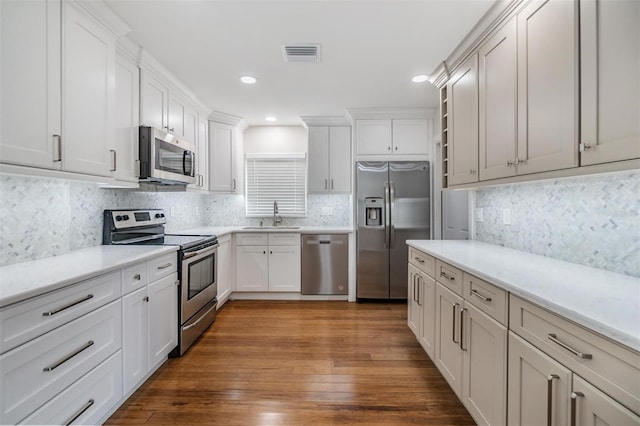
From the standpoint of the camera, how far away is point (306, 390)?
2.01m

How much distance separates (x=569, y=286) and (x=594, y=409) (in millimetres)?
482

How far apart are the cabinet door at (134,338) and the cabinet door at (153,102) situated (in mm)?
1462

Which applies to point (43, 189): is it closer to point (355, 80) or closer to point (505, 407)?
point (355, 80)

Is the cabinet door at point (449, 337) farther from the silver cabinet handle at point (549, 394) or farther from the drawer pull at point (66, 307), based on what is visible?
the drawer pull at point (66, 307)

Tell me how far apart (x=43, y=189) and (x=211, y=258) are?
4.93 feet

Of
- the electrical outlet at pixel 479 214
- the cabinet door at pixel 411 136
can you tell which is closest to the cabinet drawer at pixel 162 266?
the electrical outlet at pixel 479 214

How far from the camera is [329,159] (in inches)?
165

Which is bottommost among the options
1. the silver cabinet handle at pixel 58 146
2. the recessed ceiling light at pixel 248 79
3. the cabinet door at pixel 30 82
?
the silver cabinet handle at pixel 58 146

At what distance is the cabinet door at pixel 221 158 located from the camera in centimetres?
393

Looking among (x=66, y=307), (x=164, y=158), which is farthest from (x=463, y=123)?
(x=66, y=307)

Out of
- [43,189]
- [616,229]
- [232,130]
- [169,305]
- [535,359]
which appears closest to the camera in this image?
[535,359]

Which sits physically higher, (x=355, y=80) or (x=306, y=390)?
(x=355, y=80)

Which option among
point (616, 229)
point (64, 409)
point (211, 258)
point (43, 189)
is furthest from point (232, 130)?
point (616, 229)

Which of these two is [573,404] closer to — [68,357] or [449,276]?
[449,276]
